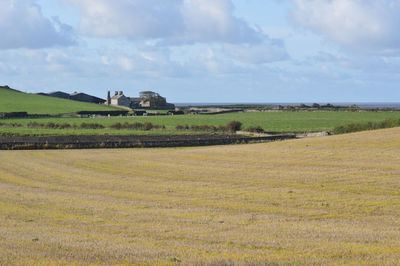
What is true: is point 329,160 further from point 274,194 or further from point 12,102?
point 12,102

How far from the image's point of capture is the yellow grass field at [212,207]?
14.4 m

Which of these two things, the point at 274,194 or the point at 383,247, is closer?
the point at 383,247

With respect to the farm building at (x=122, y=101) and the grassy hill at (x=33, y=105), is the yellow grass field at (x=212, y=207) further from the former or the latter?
the farm building at (x=122, y=101)

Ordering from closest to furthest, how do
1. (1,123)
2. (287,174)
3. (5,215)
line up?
(5,215)
(287,174)
(1,123)

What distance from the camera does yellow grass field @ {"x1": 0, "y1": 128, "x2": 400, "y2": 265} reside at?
14.4 m

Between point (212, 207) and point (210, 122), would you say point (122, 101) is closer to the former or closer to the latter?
point (210, 122)

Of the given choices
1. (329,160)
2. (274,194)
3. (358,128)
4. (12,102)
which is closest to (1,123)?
(12,102)

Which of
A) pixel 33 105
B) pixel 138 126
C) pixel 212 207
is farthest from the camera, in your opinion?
pixel 33 105

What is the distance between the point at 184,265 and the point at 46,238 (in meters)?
5.69

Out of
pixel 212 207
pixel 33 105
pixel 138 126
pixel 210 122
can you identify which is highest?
pixel 33 105

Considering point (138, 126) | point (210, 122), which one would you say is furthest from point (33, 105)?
point (138, 126)

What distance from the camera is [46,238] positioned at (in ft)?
54.1

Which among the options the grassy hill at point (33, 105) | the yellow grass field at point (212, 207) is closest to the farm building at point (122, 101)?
the grassy hill at point (33, 105)

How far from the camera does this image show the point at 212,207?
24.5 m
